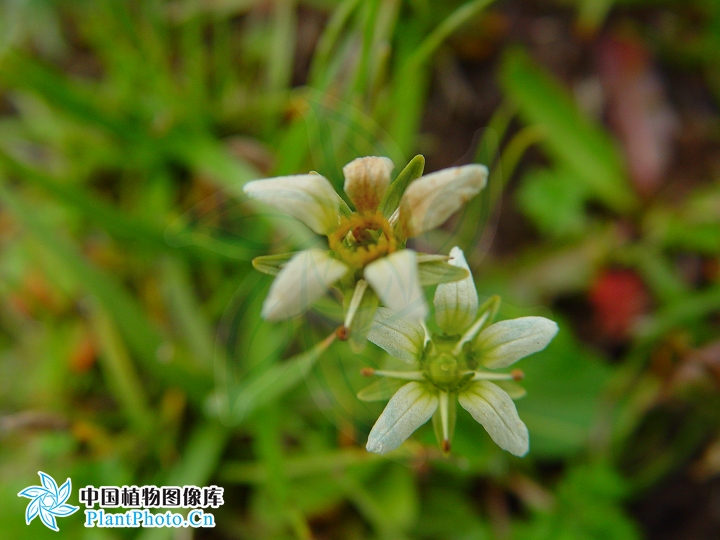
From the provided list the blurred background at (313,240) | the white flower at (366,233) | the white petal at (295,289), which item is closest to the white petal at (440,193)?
the white flower at (366,233)

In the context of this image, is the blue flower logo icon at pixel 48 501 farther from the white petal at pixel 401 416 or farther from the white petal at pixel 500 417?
the white petal at pixel 500 417

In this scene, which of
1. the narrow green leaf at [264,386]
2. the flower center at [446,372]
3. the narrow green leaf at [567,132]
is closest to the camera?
the flower center at [446,372]

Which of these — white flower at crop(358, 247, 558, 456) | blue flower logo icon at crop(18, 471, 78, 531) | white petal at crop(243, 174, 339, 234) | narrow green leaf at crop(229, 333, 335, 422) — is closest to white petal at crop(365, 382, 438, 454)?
white flower at crop(358, 247, 558, 456)

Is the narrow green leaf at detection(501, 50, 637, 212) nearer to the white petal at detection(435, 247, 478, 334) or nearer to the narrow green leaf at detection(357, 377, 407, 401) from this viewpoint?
the white petal at detection(435, 247, 478, 334)

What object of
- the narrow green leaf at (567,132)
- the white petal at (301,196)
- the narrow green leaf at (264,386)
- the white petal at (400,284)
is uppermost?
the narrow green leaf at (567,132)

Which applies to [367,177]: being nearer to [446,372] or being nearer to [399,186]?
[399,186]

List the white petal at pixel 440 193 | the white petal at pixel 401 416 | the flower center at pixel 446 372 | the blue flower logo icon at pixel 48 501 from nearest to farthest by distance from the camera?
the white petal at pixel 440 193 → the white petal at pixel 401 416 → the flower center at pixel 446 372 → the blue flower logo icon at pixel 48 501

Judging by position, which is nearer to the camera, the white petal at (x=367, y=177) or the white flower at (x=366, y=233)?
the white flower at (x=366, y=233)

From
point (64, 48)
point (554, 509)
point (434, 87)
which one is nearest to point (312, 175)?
point (554, 509)

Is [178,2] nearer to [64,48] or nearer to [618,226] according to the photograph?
[64,48]
